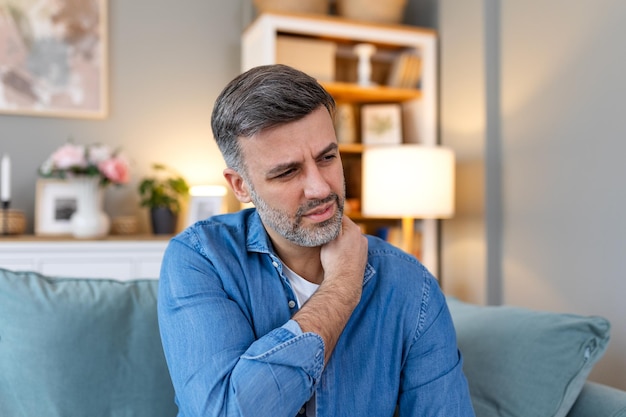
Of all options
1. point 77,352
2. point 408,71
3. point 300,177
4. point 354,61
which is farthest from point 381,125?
point 77,352

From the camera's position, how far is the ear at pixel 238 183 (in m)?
1.42

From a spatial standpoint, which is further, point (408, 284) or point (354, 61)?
point (354, 61)

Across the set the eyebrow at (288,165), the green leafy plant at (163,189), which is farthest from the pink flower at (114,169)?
the eyebrow at (288,165)

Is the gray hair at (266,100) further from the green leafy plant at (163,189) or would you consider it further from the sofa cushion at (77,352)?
the green leafy plant at (163,189)

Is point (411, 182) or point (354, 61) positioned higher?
point (354, 61)

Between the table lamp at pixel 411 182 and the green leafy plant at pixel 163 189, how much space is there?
106 cm

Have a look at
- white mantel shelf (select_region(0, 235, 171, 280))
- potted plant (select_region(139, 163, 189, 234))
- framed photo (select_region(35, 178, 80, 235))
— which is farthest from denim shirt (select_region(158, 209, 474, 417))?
framed photo (select_region(35, 178, 80, 235))

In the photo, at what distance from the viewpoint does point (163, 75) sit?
3723 mm

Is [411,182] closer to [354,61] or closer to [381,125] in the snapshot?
[381,125]

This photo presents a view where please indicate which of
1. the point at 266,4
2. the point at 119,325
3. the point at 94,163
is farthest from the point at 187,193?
the point at 119,325

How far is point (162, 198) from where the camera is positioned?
3.46 meters

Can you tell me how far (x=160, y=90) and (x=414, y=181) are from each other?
1.56 meters

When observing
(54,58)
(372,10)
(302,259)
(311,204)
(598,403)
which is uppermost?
(372,10)

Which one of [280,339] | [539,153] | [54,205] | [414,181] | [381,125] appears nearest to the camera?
[280,339]
